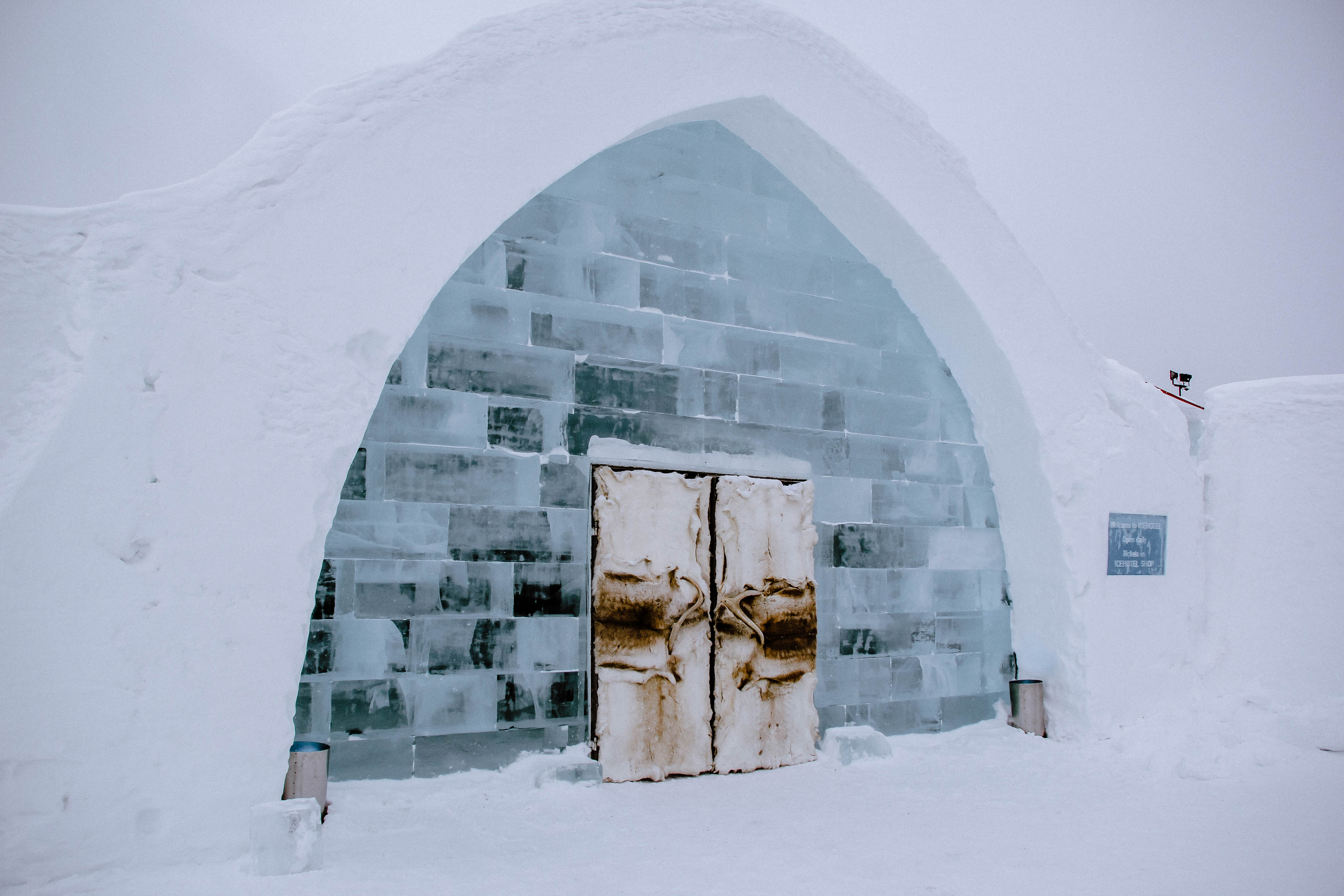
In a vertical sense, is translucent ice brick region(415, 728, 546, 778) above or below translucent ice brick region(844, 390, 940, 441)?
below

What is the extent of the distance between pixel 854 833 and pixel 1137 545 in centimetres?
313

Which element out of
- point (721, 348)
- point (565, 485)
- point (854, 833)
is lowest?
point (854, 833)

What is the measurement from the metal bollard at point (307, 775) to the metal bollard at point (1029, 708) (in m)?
3.98

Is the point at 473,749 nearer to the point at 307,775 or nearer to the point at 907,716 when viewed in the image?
the point at 307,775

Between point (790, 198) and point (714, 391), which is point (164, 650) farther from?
point (790, 198)

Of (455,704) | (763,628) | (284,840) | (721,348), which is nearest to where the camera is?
(284,840)

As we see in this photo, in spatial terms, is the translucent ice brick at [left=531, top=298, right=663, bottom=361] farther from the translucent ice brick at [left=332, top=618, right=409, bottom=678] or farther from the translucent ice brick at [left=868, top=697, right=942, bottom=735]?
the translucent ice brick at [left=868, top=697, right=942, bottom=735]

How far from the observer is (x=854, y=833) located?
359cm

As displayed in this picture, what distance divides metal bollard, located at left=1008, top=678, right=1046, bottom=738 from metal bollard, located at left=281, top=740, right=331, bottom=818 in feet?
13.1

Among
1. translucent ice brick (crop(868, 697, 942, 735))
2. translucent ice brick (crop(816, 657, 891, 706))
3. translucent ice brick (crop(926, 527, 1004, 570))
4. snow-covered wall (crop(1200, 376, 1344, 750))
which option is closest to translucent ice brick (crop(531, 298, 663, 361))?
translucent ice brick (crop(816, 657, 891, 706))

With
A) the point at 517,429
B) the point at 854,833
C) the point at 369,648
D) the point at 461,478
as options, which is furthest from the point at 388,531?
the point at 854,833

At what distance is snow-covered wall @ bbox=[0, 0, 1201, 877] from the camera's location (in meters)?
2.82

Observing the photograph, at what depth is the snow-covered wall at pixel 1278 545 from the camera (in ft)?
19.2

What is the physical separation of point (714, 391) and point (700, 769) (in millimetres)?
1984
